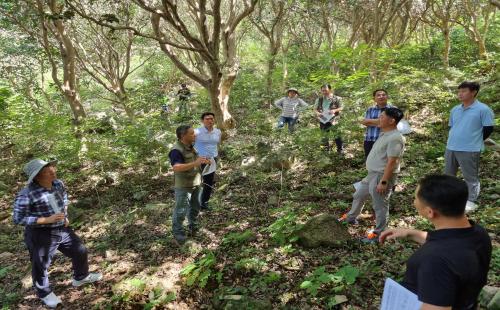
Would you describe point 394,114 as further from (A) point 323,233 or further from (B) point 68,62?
(B) point 68,62

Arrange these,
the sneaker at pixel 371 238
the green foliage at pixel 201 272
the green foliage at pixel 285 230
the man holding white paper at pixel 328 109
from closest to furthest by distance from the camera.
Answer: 1. the green foliage at pixel 201 272
2. the sneaker at pixel 371 238
3. the green foliage at pixel 285 230
4. the man holding white paper at pixel 328 109

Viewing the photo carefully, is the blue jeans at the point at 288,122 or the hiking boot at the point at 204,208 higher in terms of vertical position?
the blue jeans at the point at 288,122

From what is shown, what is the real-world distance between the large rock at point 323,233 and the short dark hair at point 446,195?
9.90 ft

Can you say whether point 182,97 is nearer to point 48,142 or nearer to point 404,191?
point 48,142

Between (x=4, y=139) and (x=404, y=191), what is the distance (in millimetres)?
11694

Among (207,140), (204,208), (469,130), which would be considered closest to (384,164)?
(469,130)

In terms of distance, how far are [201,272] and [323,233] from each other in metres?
1.73

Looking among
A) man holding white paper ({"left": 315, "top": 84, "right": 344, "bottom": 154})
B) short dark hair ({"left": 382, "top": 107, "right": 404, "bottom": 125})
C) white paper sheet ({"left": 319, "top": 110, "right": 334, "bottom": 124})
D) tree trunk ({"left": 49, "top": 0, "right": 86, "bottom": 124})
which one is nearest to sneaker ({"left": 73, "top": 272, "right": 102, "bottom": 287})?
short dark hair ({"left": 382, "top": 107, "right": 404, "bottom": 125})

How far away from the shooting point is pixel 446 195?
72.8 inches

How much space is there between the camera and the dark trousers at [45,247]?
4203 millimetres

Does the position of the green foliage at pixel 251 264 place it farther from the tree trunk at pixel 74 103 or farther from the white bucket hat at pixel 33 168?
the tree trunk at pixel 74 103

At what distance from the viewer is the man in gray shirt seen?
4.24 m

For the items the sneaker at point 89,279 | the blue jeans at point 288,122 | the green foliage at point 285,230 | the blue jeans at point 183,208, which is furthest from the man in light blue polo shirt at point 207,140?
the blue jeans at point 288,122

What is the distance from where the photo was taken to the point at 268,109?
16.7 metres
